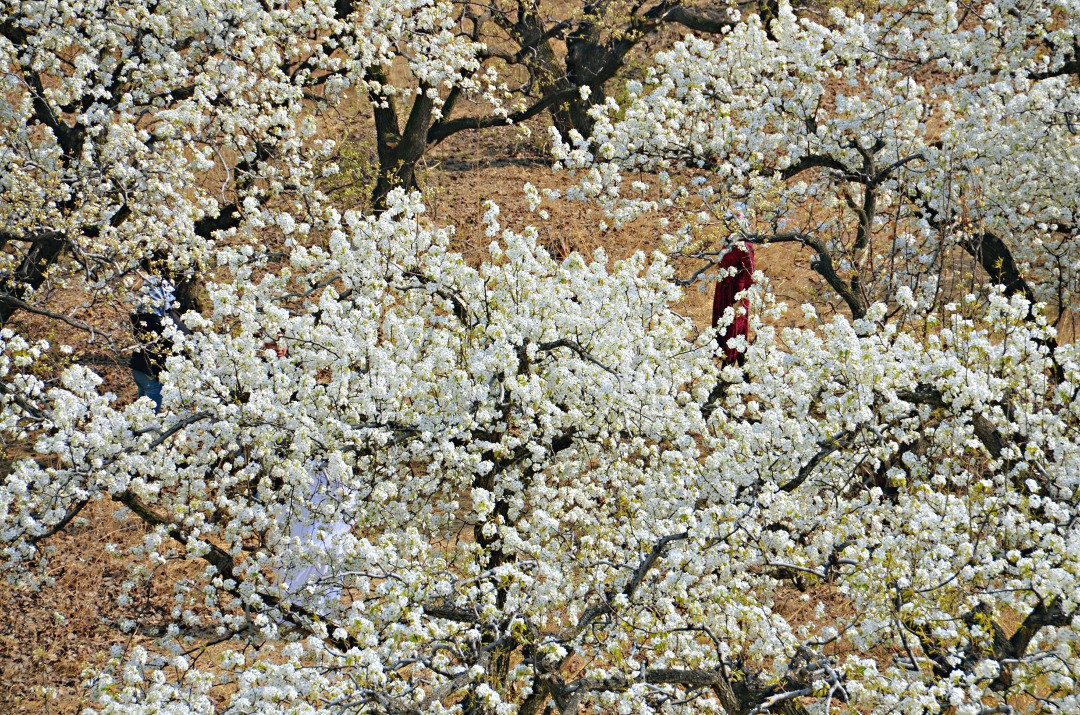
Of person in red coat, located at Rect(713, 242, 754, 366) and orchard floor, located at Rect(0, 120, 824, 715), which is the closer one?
person in red coat, located at Rect(713, 242, 754, 366)

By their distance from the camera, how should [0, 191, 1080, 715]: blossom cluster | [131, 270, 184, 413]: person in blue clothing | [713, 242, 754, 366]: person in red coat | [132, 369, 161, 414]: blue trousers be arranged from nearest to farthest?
[0, 191, 1080, 715]: blossom cluster < [131, 270, 184, 413]: person in blue clothing < [713, 242, 754, 366]: person in red coat < [132, 369, 161, 414]: blue trousers

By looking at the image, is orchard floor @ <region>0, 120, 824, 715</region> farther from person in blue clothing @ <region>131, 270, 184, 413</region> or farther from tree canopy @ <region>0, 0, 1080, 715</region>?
person in blue clothing @ <region>131, 270, 184, 413</region>

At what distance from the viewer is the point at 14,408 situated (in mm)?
7809

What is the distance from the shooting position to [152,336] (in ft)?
34.5

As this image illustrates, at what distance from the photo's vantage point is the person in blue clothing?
10359mm

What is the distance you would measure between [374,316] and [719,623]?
11.2ft

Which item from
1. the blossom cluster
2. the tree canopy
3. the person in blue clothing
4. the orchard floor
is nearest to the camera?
the blossom cluster

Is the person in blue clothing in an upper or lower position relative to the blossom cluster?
upper

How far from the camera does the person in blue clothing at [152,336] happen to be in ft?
34.0

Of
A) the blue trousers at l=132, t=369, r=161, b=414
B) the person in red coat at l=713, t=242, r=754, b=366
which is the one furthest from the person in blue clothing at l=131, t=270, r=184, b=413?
the person in red coat at l=713, t=242, r=754, b=366

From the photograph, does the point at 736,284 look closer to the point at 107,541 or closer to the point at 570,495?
the point at 570,495

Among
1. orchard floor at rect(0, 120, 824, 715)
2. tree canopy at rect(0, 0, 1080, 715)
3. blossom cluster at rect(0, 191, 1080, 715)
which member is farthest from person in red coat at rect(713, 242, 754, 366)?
orchard floor at rect(0, 120, 824, 715)

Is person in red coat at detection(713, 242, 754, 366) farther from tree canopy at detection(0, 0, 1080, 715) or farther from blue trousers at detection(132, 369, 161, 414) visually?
blue trousers at detection(132, 369, 161, 414)

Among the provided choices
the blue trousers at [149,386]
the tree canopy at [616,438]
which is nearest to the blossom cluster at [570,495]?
the tree canopy at [616,438]
